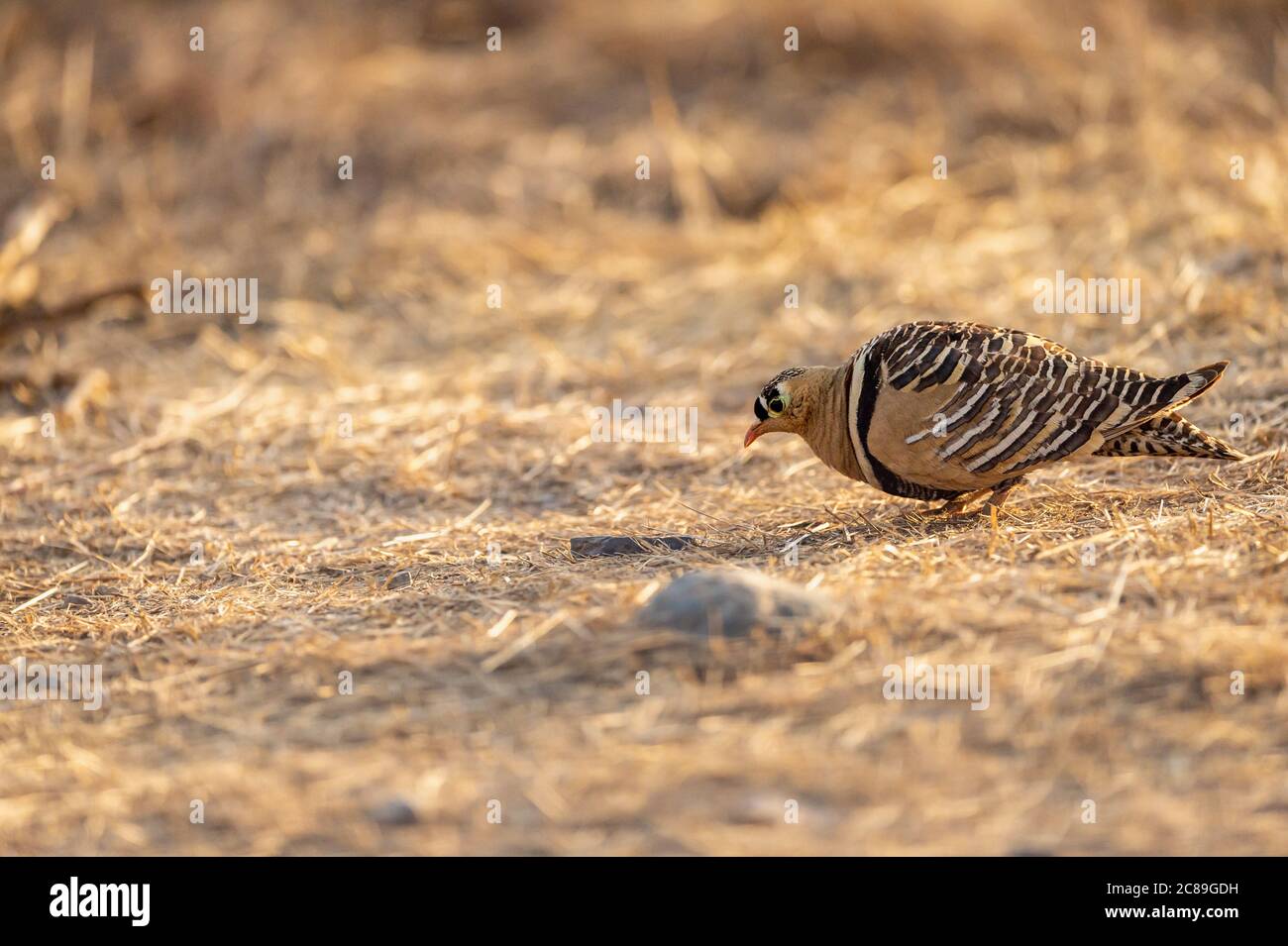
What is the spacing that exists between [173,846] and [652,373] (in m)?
4.76

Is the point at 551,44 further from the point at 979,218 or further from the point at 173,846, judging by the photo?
the point at 173,846

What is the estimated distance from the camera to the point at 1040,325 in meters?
7.64

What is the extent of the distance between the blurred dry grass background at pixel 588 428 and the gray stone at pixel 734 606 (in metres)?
0.08

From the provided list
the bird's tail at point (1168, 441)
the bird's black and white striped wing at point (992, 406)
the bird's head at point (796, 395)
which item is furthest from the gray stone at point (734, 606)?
the bird's tail at point (1168, 441)

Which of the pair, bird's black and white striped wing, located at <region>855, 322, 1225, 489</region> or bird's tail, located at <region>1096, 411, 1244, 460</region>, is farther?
bird's tail, located at <region>1096, 411, 1244, 460</region>

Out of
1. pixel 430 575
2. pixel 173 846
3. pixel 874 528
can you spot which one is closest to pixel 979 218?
pixel 874 528

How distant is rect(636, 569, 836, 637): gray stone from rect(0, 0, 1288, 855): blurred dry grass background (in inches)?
3.3

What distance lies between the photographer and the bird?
4.80 meters

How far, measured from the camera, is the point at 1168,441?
492 cm

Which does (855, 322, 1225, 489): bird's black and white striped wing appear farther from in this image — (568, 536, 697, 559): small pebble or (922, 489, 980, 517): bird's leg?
(568, 536, 697, 559): small pebble

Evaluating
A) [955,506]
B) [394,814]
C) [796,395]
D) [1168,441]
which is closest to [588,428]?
[796,395]

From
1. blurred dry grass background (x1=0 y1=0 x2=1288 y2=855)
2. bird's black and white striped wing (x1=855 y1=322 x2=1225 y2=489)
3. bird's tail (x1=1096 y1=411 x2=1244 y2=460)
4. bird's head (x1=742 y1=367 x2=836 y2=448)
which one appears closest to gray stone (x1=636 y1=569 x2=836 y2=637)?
blurred dry grass background (x1=0 y1=0 x2=1288 y2=855)

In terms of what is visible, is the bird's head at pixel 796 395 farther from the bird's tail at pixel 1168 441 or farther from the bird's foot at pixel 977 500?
the bird's tail at pixel 1168 441

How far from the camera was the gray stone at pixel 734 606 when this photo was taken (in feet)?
13.3
